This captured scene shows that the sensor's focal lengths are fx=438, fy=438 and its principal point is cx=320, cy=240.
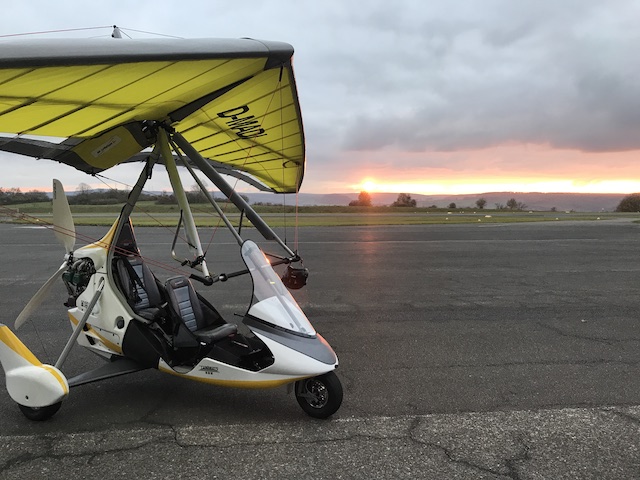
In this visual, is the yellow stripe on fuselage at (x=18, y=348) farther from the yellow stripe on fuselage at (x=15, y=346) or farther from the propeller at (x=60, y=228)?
the propeller at (x=60, y=228)

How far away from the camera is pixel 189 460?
287 centimetres

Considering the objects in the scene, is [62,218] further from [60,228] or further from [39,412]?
[39,412]

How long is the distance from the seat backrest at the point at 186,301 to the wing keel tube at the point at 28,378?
1.01m

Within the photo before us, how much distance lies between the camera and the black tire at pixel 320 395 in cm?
331

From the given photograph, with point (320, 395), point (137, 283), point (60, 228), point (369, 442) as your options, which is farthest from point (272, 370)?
point (60, 228)

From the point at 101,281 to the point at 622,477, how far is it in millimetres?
4159

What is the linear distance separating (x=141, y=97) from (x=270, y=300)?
180cm

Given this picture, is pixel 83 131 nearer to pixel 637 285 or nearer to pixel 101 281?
pixel 101 281

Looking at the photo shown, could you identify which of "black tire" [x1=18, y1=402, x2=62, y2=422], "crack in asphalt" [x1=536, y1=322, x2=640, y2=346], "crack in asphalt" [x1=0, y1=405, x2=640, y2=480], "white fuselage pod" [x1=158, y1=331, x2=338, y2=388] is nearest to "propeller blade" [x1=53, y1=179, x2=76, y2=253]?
"black tire" [x1=18, y1=402, x2=62, y2=422]

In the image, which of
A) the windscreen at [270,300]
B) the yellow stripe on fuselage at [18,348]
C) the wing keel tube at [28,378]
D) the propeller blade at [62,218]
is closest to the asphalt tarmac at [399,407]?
the wing keel tube at [28,378]

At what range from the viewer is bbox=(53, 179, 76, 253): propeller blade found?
167 inches

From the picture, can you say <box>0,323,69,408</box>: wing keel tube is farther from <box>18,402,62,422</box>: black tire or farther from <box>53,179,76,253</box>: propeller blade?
<box>53,179,76,253</box>: propeller blade

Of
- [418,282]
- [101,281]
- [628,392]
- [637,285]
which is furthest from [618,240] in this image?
[101,281]

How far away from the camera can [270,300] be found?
11.6 ft
